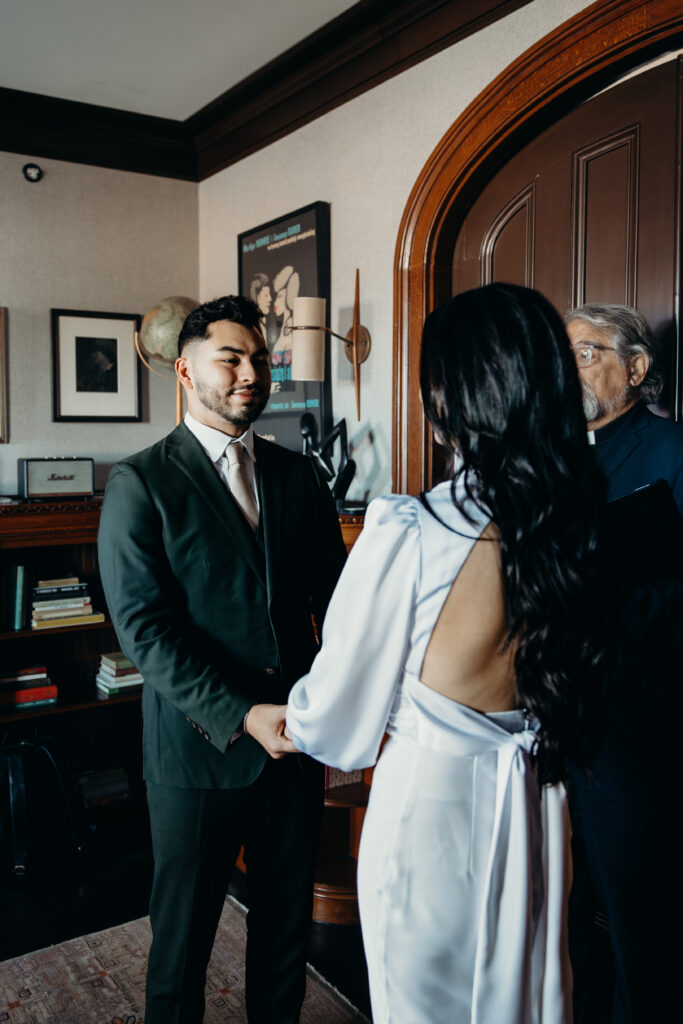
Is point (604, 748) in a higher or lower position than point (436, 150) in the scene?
lower

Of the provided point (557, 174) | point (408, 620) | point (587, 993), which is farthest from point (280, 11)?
point (587, 993)

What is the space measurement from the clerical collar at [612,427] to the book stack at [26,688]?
2619 mm

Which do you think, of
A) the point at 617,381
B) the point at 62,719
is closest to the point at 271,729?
the point at 617,381

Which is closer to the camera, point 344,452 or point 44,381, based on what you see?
point 344,452

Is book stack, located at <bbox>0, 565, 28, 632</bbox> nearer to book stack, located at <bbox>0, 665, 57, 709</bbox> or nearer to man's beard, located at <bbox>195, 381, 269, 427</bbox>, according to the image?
book stack, located at <bbox>0, 665, 57, 709</bbox>

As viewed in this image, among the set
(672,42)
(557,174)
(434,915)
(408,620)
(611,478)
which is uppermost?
(672,42)

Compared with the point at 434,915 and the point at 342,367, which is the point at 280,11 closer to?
the point at 342,367

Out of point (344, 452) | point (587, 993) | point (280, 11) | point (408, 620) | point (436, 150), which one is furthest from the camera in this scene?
point (344, 452)

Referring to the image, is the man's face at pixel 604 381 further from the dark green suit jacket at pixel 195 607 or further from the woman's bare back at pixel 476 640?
the woman's bare back at pixel 476 640

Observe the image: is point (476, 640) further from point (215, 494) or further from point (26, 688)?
point (26, 688)

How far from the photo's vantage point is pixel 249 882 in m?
1.97

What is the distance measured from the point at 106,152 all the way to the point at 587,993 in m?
4.24

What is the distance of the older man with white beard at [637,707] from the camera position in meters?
2.01

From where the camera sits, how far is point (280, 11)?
10.6 feet
